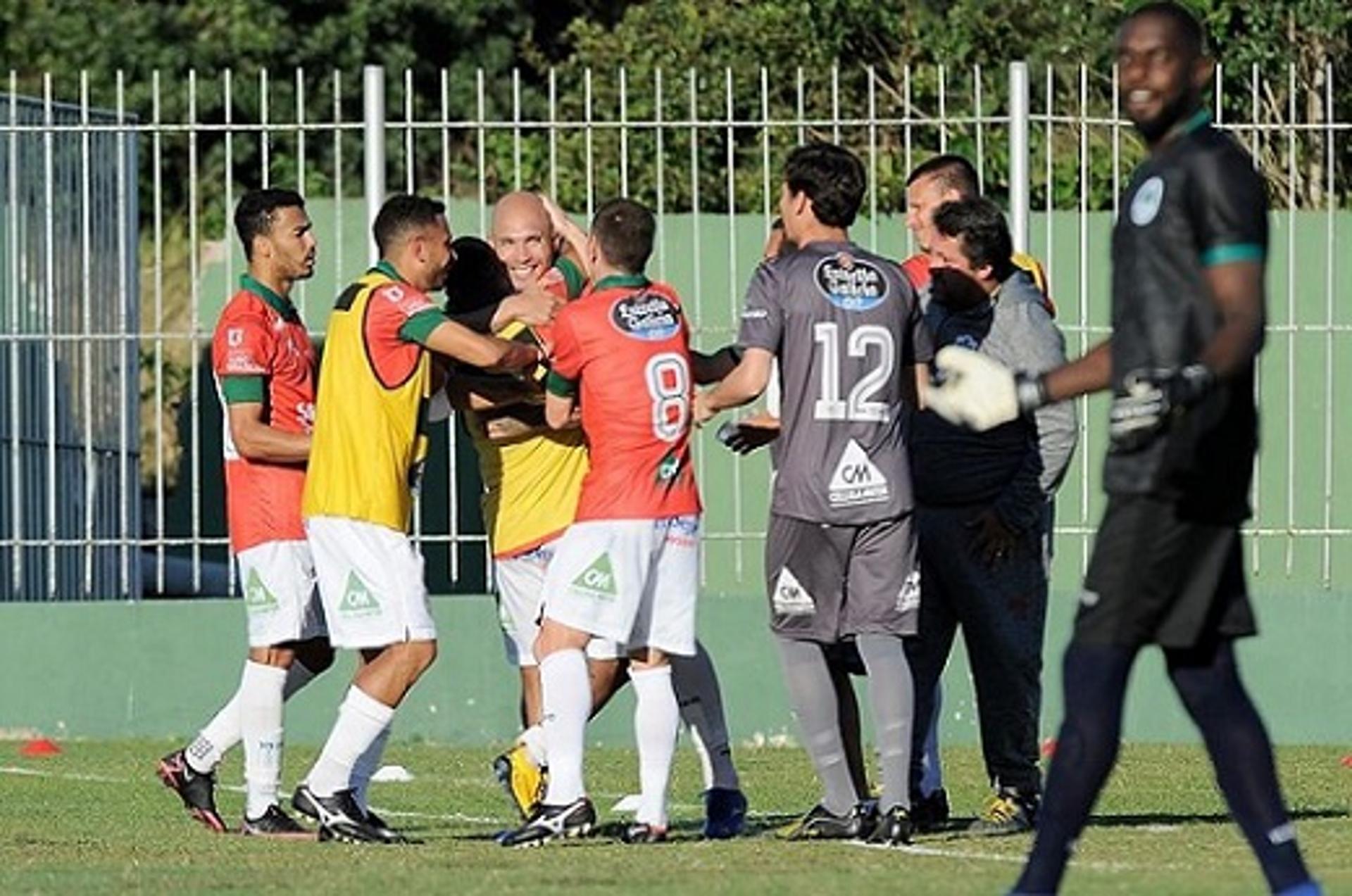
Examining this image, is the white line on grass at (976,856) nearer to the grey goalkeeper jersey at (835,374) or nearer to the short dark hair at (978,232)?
the grey goalkeeper jersey at (835,374)

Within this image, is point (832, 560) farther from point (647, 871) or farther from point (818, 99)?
point (818, 99)

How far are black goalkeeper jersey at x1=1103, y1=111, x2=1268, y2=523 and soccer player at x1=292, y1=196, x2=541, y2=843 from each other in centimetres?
318

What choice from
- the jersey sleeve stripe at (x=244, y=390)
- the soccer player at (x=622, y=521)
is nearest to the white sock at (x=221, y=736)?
the jersey sleeve stripe at (x=244, y=390)

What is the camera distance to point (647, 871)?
9.60 metres

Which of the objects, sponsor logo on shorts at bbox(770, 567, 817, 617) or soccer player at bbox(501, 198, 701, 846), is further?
sponsor logo on shorts at bbox(770, 567, 817, 617)

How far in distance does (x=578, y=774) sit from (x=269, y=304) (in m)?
2.00

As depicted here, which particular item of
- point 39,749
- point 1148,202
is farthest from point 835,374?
point 39,749

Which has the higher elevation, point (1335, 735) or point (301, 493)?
point (301, 493)

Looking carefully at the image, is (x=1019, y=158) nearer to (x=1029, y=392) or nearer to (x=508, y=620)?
(x=508, y=620)

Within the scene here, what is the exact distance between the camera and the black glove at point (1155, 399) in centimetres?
776

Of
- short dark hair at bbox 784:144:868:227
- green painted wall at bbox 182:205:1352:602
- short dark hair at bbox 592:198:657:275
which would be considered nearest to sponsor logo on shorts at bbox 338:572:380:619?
short dark hair at bbox 592:198:657:275

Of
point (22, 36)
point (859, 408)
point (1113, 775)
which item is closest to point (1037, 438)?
point (859, 408)

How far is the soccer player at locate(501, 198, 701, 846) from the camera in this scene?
1059 centimetres

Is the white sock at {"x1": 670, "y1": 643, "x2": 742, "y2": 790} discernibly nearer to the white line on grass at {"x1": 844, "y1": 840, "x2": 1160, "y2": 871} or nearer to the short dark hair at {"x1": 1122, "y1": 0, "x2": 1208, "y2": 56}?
the white line on grass at {"x1": 844, "y1": 840, "x2": 1160, "y2": 871}
